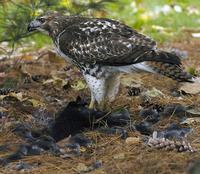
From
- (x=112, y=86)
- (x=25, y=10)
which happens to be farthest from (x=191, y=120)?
(x=25, y=10)

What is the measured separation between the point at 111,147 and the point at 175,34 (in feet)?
20.3

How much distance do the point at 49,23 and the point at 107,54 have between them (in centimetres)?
85

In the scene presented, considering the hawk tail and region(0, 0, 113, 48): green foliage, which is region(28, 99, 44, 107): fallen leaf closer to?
region(0, 0, 113, 48): green foliage

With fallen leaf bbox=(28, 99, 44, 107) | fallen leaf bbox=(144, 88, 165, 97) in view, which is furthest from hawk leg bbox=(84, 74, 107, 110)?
fallen leaf bbox=(144, 88, 165, 97)

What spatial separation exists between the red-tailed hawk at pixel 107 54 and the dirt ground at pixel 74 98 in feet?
1.36

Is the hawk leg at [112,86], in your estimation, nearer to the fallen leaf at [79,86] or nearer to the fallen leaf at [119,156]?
the fallen leaf at [79,86]

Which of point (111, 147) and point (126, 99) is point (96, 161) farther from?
point (126, 99)

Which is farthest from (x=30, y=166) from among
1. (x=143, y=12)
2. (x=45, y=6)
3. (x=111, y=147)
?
(x=143, y=12)

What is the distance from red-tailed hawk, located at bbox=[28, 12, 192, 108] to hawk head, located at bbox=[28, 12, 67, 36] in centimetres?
10

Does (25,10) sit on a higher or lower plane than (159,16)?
higher

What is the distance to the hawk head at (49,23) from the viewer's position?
634 cm

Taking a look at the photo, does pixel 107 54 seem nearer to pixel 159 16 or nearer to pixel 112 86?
pixel 112 86

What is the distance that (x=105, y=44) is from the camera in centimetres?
588

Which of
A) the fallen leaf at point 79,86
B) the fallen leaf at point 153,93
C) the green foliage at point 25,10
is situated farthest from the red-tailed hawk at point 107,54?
the green foliage at point 25,10
